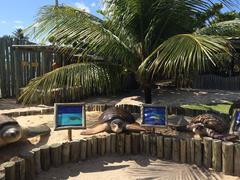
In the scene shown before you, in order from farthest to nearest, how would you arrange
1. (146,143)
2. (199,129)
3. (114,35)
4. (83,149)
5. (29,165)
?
(114,35) < (199,129) < (146,143) < (83,149) < (29,165)

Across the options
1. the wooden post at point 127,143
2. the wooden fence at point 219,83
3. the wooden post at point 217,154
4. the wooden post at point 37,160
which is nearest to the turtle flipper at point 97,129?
the wooden post at point 127,143

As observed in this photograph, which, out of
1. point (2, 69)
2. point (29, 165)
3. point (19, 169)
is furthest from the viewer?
point (2, 69)

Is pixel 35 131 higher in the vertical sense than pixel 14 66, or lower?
lower

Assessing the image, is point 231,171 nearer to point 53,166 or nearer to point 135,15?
point 53,166

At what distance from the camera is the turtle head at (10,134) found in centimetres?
467

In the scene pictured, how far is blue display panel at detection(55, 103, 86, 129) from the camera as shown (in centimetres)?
481

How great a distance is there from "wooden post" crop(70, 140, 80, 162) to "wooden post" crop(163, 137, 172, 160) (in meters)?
1.11

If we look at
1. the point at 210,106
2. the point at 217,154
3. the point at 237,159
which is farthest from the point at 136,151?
the point at 210,106

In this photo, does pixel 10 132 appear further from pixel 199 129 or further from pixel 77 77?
pixel 199 129

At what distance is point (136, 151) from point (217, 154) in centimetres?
107

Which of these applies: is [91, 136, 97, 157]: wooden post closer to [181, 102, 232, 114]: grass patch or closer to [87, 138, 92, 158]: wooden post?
[87, 138, 92, 158]: wooden post

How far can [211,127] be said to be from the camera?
5.26 m

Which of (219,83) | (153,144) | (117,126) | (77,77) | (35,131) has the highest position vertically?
(77,77)

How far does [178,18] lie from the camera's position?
20.8 feet
